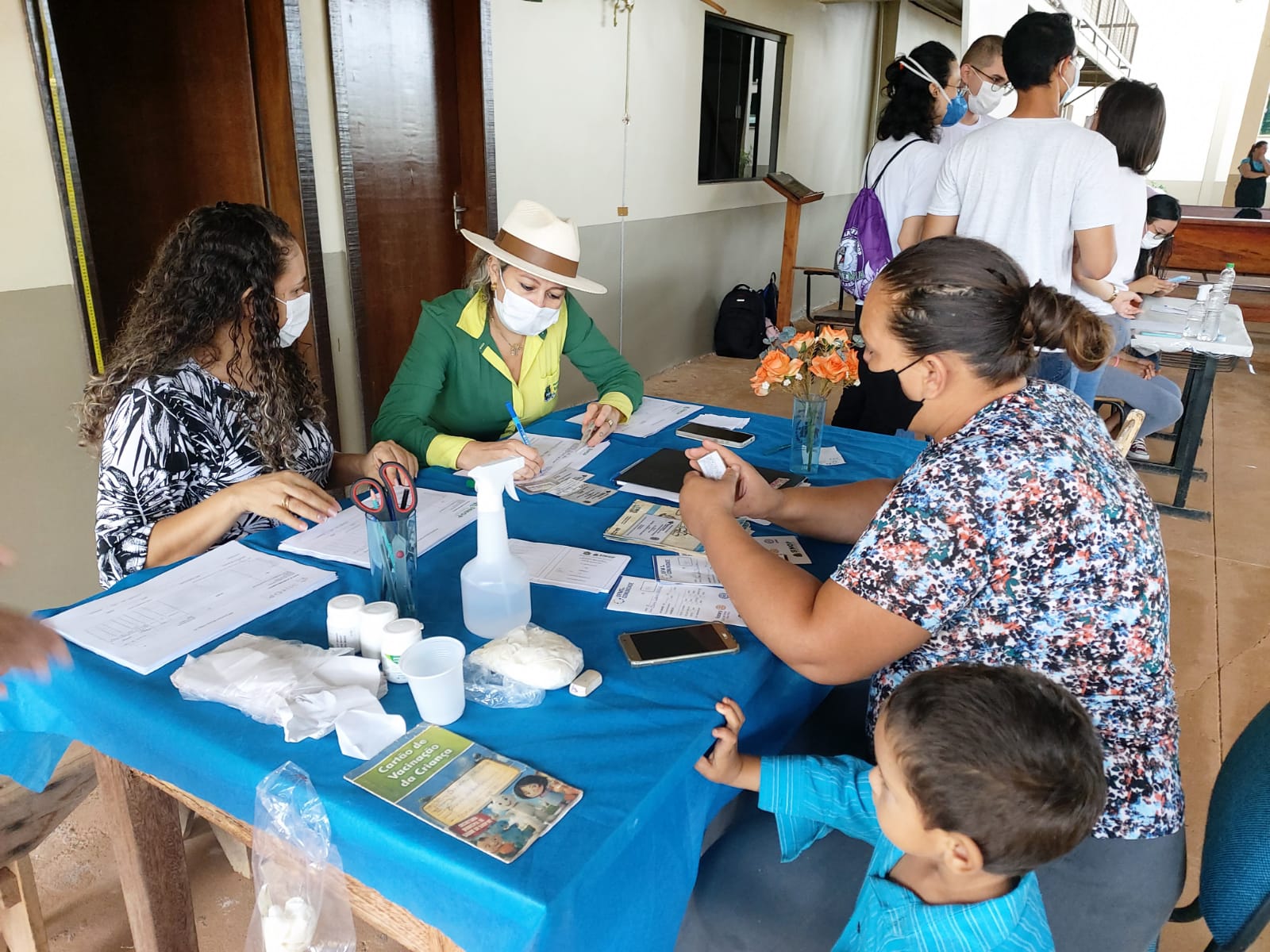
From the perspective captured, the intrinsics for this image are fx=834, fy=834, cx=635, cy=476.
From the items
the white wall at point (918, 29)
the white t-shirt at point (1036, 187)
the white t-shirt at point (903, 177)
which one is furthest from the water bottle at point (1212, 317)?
the white wall at point (918, 29)

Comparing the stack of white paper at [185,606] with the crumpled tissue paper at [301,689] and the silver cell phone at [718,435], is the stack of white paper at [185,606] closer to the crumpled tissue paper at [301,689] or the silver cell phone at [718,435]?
the crumpled tissue paper at [301,689]

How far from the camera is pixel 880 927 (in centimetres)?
91

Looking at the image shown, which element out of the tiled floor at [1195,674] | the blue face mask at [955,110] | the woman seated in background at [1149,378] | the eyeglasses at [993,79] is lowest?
the tiled floor at [1195,674]

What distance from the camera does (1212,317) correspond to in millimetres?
3514

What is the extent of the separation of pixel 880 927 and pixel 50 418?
2.46 m

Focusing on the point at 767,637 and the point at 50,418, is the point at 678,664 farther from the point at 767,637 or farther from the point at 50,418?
the point at 50,418

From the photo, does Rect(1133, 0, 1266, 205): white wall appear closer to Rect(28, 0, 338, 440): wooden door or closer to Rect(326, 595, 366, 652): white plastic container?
Rect(28, 0, 338, 440): wooden door

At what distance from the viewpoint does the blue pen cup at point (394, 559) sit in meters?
1.12

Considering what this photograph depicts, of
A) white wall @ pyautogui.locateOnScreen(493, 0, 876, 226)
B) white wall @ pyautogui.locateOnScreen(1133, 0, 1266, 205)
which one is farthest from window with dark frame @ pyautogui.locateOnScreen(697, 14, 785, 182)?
white wall @ pyautogui.locateOnScreen(1133, 0, 1266, 205)

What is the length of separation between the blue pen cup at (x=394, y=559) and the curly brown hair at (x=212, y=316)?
61 centimetres

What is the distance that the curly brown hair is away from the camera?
1.49 m

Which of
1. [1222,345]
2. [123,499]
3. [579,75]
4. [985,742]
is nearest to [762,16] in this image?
[579,75]

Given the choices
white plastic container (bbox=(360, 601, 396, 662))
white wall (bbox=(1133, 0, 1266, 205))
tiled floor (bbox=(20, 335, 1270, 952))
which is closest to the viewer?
white plastic container (bbox=(360, 601, 396, 662))

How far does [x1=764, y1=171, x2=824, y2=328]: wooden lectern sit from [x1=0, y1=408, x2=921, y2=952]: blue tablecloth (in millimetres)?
4697
